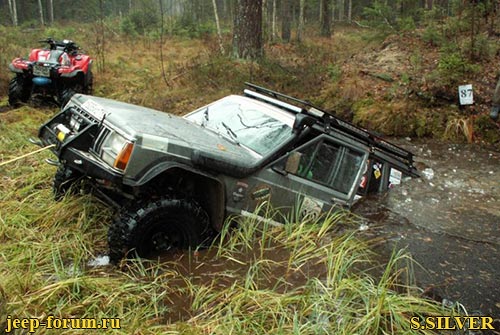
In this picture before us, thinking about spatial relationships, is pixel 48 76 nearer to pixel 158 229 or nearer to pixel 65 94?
pixel 65 94

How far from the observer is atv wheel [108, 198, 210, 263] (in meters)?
3.79

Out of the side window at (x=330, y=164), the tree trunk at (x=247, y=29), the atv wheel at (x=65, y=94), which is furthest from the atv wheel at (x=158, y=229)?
the tree trunk at (x=247, y=29)

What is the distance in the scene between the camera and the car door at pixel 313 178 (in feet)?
14.7

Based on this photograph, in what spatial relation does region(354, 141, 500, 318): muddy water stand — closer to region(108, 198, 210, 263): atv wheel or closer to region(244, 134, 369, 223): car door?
region(244, 134, 369, 223): car door

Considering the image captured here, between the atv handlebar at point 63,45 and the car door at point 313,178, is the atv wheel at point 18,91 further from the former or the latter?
the car door at point 313,178

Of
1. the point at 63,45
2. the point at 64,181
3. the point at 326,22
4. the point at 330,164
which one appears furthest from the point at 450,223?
the point at 326,22

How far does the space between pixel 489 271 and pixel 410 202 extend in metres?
1.77

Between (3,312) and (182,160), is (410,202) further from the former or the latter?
(3,312)

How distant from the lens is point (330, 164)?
4.95 metres

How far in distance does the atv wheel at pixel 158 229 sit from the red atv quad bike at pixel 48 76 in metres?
6.25

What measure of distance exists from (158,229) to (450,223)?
11.8ft

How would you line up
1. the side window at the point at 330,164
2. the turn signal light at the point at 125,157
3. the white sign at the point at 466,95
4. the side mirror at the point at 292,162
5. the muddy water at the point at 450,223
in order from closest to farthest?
the turn signal light at the point at 125,157 < the muddy water at the point at 450,223 < the side mirror at the point at 292,162 < the side window at the point at 330,164 < the white sign at the point at 466,95

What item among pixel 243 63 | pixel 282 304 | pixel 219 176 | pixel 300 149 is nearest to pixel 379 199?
pixel 300 149

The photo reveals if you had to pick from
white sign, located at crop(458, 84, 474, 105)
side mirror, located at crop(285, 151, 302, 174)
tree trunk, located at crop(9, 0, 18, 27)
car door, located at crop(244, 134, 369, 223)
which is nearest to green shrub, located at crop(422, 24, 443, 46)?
white sign, located at crop(458, 84, 474, 105)
